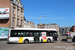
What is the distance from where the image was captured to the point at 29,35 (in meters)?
23.2

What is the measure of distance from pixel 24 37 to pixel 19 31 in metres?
1.49

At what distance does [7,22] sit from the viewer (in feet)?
115

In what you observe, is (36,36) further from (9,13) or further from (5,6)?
(5,6)

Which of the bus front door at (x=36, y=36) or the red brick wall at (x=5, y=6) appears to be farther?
the red brick wall at (x=5, y=6)

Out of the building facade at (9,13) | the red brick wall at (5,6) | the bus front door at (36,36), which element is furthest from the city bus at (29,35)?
the red brick wall at (5,6)

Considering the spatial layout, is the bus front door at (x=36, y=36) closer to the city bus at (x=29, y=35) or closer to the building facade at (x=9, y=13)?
the city bus at (x=29, y=35)

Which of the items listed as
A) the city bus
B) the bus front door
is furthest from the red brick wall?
the bus front door

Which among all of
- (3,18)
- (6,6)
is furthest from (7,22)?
(6,6)

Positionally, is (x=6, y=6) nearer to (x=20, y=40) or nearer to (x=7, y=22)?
(x=7, y=22)

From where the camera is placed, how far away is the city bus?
73.6ft

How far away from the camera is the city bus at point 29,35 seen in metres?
22.4

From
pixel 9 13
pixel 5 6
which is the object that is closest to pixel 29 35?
pixel 9 13

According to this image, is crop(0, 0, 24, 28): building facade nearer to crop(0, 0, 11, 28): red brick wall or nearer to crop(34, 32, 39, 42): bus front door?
crop(0, 0, 11, 28): red brick wall

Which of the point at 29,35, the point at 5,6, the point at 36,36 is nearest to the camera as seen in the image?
the point at 29,35
